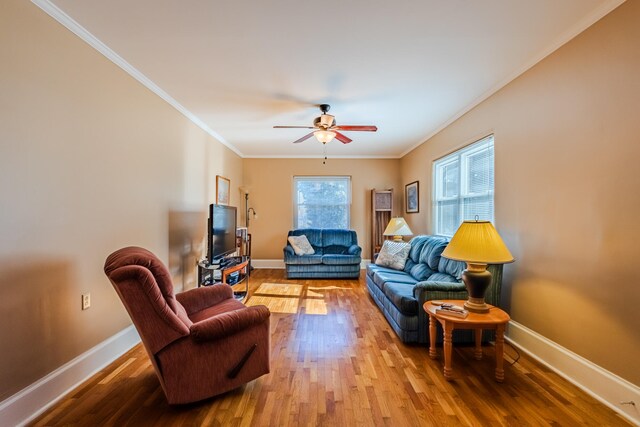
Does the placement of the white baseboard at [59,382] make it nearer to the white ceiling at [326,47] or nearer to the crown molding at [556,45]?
the white ceiling at [326,47]

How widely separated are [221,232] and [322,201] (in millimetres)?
3114

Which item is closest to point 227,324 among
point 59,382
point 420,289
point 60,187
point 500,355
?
point 59,382

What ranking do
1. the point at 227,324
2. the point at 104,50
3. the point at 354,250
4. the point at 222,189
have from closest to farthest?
the point at 227,324
the point at 104,50
the point at 222,189
the point at 354,250

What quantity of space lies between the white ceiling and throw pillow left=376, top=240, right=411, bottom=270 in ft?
6.29

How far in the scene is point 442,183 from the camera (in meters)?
4.52

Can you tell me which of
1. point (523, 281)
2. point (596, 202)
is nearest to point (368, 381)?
point (523, 281)

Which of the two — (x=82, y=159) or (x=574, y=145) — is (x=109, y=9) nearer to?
(x=82, y=159)

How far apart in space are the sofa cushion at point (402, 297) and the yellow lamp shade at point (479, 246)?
652 mm

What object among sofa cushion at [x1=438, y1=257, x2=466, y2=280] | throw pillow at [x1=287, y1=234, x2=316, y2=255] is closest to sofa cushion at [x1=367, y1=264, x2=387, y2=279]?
sofa cushion at [x1=438, y1=257, x2=466, y2=280]

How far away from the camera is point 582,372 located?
1997mm

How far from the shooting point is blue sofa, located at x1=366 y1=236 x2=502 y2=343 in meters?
2.63

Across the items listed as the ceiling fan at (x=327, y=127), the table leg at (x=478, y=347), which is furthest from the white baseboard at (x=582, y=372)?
the ceiling fan at (x=327, y=127)

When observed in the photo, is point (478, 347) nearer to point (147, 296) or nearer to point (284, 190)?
point (147, 296)

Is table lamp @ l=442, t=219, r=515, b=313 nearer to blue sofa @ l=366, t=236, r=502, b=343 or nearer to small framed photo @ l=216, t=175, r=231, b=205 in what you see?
blue sofa @ l=366, t=236, r=502, b=343
